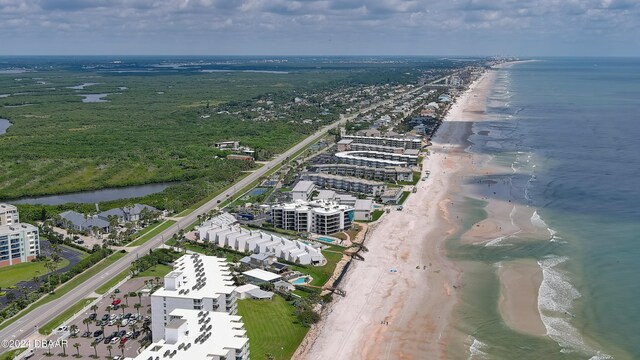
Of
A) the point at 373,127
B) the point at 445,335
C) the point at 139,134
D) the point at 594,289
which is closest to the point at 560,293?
the point at 594,289

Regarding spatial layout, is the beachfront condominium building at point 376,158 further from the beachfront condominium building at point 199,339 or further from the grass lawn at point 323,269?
the beachfront condominium building at point 199,339

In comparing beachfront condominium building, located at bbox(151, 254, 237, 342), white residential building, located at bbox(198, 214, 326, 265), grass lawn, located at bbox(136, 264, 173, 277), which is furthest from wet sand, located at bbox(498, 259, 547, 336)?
grass lawn, located at bbox(136, 264, 173, 277)

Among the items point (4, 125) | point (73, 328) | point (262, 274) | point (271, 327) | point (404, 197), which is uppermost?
point (4, 125)

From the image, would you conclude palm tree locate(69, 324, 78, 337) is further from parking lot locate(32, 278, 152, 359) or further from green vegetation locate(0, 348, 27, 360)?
green vegetation locate(0, 348, 27, 360)

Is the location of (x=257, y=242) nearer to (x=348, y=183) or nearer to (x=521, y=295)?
(x=521, y=295)

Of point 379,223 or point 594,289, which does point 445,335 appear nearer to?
point 594,289

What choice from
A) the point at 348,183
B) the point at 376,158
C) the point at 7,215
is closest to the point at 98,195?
the point at 7,215
